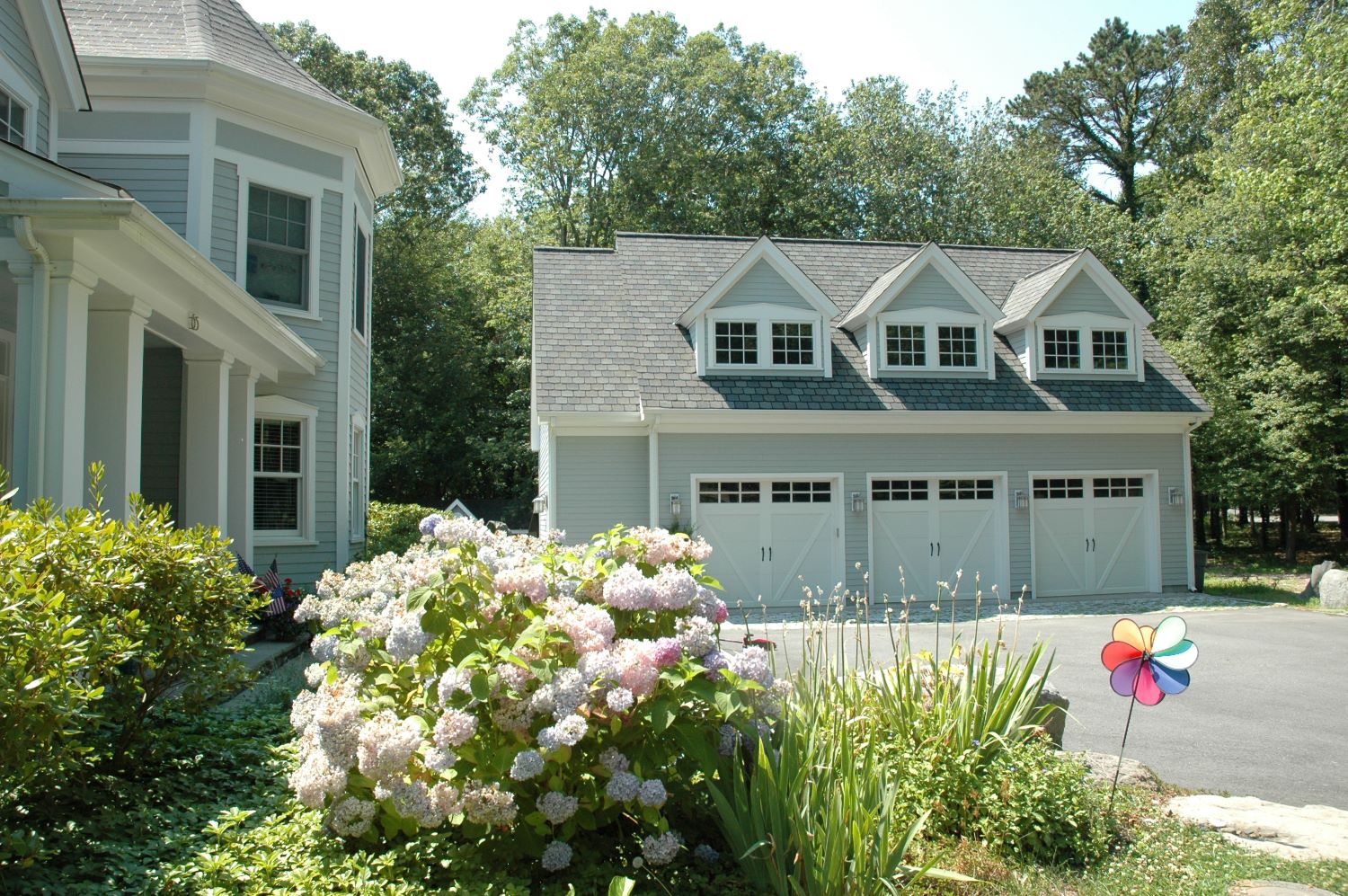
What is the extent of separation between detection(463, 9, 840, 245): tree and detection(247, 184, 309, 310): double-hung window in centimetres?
2101

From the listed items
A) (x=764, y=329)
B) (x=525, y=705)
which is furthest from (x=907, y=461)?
(x=525, y=705)

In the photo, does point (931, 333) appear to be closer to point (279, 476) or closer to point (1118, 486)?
point (1118, 486)

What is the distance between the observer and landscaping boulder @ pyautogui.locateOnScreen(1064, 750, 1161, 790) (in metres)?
5.49

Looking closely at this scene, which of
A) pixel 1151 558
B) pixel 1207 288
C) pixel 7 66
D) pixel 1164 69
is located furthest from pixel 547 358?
pixel 1164 69

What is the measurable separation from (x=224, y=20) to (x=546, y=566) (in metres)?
12.7

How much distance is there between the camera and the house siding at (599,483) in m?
15.9

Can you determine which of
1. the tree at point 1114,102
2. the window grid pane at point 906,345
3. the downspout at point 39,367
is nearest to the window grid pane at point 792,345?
the window grid pane at point 906,345

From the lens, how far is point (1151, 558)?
58.9 ft

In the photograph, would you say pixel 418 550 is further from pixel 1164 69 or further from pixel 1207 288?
pixel 1164 69

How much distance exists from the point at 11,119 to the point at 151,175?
2.14 metres

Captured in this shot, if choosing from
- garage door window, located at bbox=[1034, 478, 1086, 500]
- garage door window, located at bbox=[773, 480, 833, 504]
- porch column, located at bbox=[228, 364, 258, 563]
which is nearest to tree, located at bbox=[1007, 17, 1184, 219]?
garage door window, located at bbox=[1034, 478, 1086, 500]

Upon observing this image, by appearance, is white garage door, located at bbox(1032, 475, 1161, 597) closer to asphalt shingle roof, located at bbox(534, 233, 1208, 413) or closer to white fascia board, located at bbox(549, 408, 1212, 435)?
white fascia board, located at bbox(549, 408, 1212, 435)

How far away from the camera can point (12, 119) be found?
959cm

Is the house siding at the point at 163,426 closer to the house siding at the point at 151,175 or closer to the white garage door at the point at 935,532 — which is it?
the house siding at the point at 151,175
